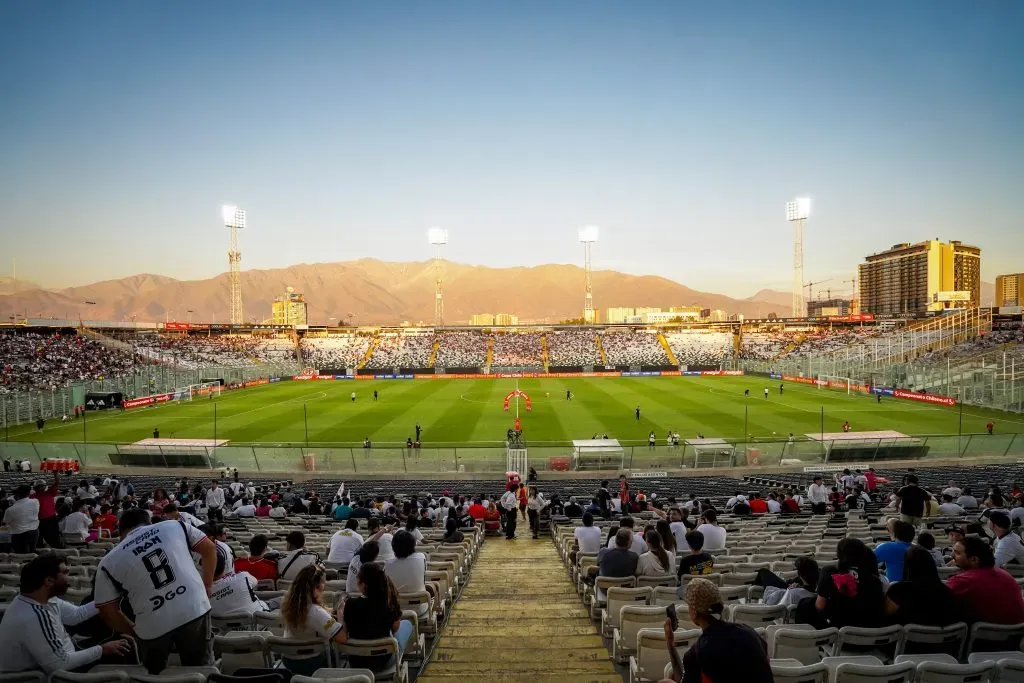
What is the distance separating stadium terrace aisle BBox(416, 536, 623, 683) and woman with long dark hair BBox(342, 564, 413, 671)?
1131 mm

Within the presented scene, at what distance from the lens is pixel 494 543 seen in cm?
1500

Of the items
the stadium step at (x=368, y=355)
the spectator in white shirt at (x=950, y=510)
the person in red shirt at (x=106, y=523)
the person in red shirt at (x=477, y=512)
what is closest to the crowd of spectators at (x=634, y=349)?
the stadium step at (x=368, y=355)

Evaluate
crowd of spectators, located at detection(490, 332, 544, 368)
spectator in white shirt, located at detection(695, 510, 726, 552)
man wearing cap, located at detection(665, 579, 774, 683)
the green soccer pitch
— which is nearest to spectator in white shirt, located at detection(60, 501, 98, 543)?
spectator in white shirt, located at detection(695, 510, 726, 552)

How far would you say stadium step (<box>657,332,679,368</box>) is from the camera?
90162mm

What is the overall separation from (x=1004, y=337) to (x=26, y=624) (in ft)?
279

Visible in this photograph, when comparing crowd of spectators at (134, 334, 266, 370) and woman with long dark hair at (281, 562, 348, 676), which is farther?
crowd of spectators at (134, 334, 266, 370)

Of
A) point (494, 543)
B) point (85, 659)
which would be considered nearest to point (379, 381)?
point (494, 543)

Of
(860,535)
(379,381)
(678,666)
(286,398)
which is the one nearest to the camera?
(678,666)

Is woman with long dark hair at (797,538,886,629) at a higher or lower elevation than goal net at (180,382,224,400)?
higher

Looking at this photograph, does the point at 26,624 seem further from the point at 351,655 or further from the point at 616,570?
the point at 616,570

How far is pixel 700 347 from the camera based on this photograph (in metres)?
97.0

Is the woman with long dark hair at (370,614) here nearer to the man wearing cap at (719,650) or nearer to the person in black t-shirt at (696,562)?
the man wearing cap at (719,650)

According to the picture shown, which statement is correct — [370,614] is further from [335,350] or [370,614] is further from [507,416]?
[335,350]

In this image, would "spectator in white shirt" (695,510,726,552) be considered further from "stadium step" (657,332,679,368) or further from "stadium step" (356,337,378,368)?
"stadium step" (356,337,378,368)
